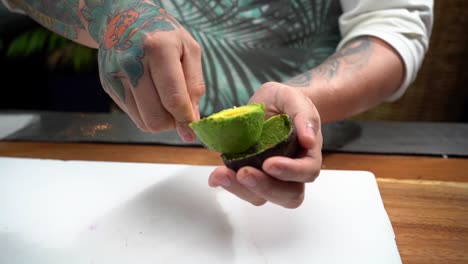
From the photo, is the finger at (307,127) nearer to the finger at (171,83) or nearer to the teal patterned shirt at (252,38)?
the finger at (171,83)

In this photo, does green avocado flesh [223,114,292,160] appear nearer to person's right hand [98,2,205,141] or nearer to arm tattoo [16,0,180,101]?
person's right hand [98,2,205,141]

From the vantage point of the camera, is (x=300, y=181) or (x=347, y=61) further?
(x=347, y=61)

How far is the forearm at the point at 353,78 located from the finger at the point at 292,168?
0.45m

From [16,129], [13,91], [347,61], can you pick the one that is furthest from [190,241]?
[13,91]

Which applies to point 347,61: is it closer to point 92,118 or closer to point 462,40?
point 92,118

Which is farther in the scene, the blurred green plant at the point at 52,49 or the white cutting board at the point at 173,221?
the blurred green plant at the point at 52,49

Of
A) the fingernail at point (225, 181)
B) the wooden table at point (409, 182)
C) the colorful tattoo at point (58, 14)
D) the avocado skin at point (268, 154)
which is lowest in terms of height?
the wooden table at point (409, 182)

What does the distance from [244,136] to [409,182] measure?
49 cm

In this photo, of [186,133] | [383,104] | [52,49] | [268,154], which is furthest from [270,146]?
[52,49]

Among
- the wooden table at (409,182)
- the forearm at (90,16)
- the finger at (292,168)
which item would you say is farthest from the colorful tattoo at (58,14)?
the finger at (292,168)

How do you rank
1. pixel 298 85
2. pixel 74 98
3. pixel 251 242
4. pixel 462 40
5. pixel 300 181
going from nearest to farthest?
pixel 300 181 < pixel 251 242 < pixel 298 85 < pixel 462 40 < pixel 74 98

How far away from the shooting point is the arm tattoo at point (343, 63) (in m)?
1.10

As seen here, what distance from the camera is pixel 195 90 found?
766mm

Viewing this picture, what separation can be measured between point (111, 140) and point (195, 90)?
0.50m
